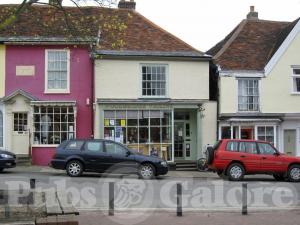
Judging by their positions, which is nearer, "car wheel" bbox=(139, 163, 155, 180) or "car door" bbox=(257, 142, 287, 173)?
"car wheel" bbox=(139, 163, 155, 180)

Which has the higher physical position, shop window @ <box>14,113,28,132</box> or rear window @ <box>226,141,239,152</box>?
shop window @ <box>14,113,28,132</box>

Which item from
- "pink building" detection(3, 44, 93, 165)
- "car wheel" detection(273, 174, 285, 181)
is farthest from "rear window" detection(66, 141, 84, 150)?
"car wheel" detection(273, 174, 285, 181)

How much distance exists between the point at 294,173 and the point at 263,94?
705 centimetres

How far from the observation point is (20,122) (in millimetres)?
26031

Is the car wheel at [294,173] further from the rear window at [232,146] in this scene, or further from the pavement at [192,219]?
the pavement at [192,219]

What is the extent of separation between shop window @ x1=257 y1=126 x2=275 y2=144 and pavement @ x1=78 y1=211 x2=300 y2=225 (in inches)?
620

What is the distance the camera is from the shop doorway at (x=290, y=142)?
2853cm

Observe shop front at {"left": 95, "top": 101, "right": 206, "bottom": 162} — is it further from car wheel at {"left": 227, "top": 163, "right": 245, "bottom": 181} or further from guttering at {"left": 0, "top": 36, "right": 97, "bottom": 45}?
car wheel at {"left": 227, "top": 163, "right": 245, "bottom": 181}

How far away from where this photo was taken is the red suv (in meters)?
21.7

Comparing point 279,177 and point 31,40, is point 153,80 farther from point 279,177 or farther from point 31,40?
point 279,177

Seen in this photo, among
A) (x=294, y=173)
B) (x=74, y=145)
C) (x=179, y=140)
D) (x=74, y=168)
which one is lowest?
(x=294, y=173)

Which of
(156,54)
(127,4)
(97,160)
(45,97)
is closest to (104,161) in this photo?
(97,160)

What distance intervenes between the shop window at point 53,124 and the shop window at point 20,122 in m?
0.55

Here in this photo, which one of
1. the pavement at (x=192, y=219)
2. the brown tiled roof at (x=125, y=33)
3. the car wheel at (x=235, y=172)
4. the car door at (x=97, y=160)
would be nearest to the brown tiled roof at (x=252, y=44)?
the brown tiled roof at (x=125, y=33)
